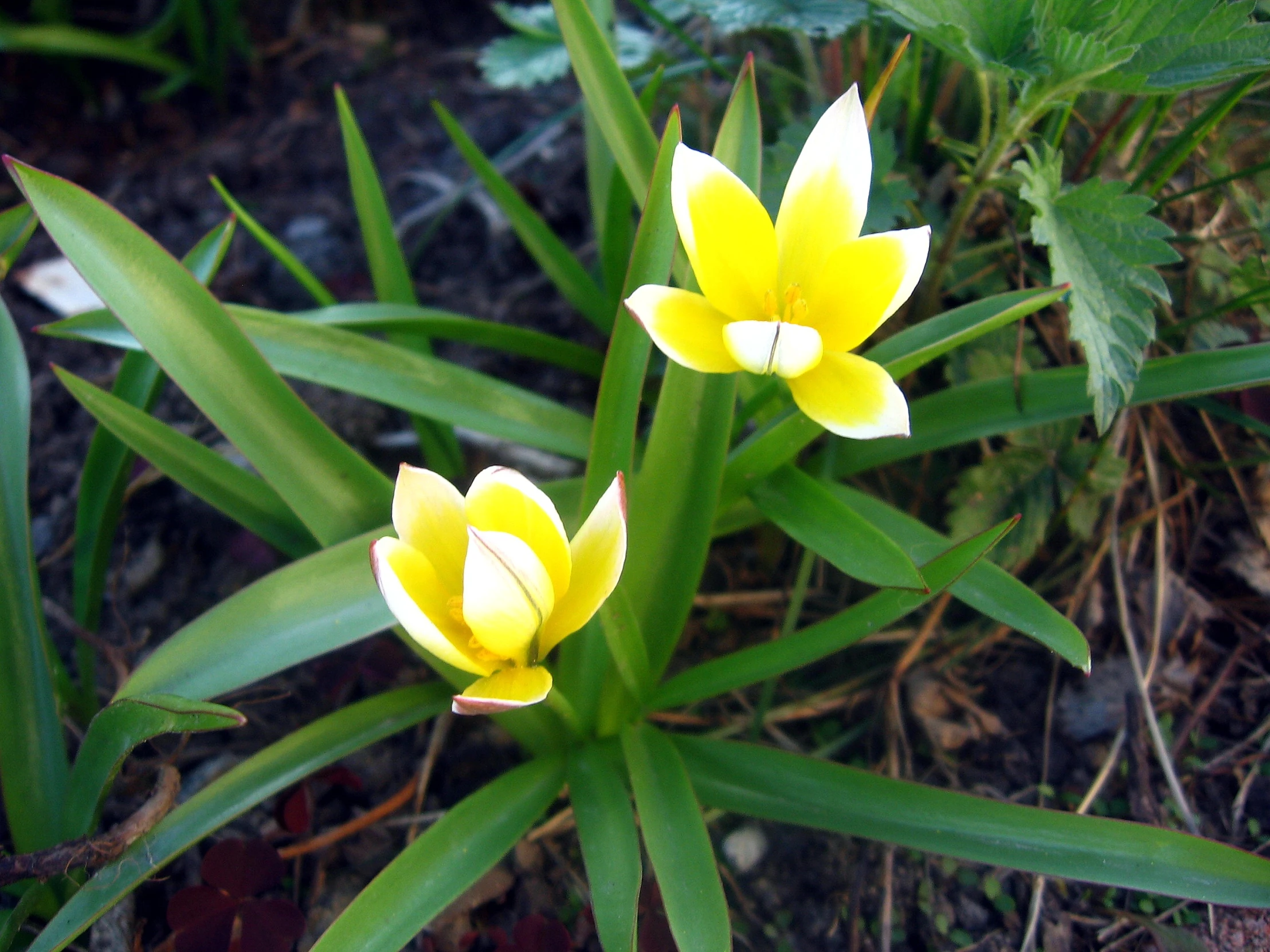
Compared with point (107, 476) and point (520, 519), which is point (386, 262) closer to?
point (107, 476)

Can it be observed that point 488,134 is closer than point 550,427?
No

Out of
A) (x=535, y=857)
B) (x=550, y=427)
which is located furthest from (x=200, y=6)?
(x=535, y=857)

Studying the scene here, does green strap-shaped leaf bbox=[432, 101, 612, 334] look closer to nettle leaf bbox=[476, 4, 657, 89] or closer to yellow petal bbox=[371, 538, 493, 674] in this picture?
nettle leaf bbox=[476, 4, 657, 89]

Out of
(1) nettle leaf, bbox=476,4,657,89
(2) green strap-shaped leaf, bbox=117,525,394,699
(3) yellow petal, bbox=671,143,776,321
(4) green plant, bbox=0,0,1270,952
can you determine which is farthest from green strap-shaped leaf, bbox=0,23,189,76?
(3) yellow petal, bbox=671,143,776,321

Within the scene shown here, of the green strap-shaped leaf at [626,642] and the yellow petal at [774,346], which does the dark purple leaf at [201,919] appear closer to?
the green strap-shaped leaf at [626,642]

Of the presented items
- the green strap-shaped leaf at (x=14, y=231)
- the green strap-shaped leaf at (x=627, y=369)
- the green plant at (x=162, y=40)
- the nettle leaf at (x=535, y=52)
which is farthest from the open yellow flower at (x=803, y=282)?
the green plant at (x=162, y=40)

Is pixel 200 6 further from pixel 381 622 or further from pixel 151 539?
pixel 381 622
